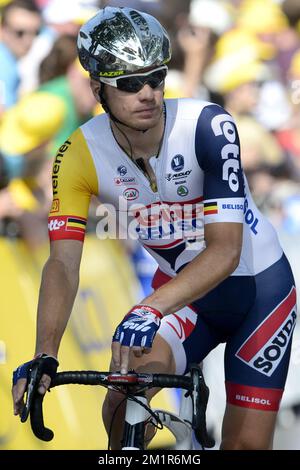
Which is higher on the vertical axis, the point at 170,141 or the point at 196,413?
the point at 170,141

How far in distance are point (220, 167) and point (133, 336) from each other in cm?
105

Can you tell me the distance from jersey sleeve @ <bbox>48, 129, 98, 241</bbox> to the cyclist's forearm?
0.17m

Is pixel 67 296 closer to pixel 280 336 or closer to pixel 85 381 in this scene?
pixel 85 381

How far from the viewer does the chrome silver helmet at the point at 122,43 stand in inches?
156

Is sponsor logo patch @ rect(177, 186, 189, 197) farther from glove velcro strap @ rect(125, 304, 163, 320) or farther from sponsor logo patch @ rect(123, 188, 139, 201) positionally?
glove velcro strap @ rect(125, 304, 163, 320)

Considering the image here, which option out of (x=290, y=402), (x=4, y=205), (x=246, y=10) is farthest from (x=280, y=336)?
(x=246, y=10)

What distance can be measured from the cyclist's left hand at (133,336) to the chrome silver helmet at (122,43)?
1.09m

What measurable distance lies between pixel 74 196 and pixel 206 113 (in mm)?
694

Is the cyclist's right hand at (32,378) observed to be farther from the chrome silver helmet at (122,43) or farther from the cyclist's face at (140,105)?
the chrome silver helmet at (122,43)

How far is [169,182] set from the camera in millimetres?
4391

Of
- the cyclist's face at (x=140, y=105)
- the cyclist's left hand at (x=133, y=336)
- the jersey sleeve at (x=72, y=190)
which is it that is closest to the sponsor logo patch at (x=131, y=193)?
the jersey sleeve at (x=72, y=190)

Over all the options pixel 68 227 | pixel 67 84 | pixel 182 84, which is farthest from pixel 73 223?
pixel 182 84

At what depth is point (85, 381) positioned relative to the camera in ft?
11.2

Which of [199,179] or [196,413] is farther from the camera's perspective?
[199,179]
